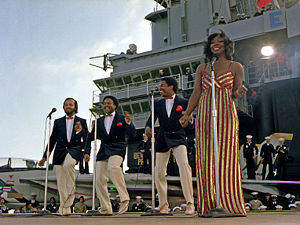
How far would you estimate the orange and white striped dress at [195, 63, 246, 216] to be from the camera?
4316 millimetres

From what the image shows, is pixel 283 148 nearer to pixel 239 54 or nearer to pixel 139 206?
pixel 139 206

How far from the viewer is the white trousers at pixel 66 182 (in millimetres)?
6102

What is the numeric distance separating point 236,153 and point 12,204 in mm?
16675

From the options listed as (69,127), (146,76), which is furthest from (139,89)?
(69,127)

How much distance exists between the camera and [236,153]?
14.7 ft

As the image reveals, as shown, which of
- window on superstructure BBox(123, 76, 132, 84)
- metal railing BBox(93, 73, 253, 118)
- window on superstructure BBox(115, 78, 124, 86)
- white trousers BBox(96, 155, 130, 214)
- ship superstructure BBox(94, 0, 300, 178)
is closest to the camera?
white trousers BBox(96, 155, 130, 214)

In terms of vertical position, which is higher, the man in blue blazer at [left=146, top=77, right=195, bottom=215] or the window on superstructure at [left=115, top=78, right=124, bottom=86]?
the window on superstructure at [left=115, top=78, right=124, bottom=86]

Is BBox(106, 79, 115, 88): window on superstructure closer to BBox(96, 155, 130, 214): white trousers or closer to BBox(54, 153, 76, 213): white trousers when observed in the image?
BBox(54, 153, 76, 213): white trousers

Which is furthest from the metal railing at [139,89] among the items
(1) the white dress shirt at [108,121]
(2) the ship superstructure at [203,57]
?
(1) the white dress shirt at [108,121]

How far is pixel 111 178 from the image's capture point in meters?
5.96

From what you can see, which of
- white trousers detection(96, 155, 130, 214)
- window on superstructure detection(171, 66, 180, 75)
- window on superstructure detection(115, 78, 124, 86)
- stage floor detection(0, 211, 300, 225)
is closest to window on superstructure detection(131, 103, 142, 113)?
window on superstructure detection(115, 78, 124, 86)

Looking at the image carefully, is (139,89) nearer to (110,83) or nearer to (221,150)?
(110,83)

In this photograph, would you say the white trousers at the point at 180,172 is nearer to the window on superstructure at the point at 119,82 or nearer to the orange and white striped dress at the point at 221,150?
the orange and white striped dress at the point at 221,150

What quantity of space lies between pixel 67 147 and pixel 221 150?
3.06 metres
